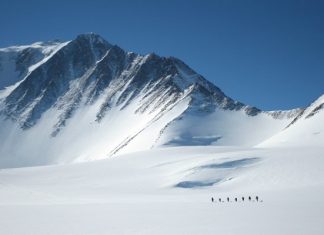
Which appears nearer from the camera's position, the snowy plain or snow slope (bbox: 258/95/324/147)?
the snowy plain

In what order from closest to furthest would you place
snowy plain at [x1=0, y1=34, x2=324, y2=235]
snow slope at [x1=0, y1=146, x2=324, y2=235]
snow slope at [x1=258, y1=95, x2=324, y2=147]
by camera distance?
snow slope at [x1=0, y1=146, x2=324, y2=235] < snowy plain at [x1=0, y1=34, x2=324, y2=235] < snow slope at [x1=258, y1=95, x2=324, y2=147]

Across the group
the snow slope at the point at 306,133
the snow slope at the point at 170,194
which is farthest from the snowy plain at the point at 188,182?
the snow slope at the point at 306,133

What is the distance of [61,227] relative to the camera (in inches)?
965

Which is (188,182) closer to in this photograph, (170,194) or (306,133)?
(170,194)

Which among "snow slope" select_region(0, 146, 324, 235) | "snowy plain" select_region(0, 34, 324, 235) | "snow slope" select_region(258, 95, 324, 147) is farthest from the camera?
"snow slope" select_region(258, 95, 324, 147)

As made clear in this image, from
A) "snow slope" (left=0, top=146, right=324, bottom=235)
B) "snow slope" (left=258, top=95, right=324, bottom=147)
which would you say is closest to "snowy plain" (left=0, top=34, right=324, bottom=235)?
"snow slope" (left=0, top=146, right=324, bottom=235)

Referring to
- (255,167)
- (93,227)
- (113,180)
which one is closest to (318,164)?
(255,167)

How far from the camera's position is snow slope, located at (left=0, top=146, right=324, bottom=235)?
80.0ft

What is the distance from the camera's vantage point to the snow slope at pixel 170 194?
2438 cm

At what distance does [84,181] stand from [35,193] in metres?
12.2

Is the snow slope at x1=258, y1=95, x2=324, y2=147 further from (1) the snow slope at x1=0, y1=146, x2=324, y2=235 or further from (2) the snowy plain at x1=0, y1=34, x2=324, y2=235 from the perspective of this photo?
(1) the snow slope at x1=0, y1=146, x2=324, y2=235

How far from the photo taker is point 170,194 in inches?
1996

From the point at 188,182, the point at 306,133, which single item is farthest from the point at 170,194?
the point at 306,133

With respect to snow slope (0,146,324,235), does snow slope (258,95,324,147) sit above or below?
above
